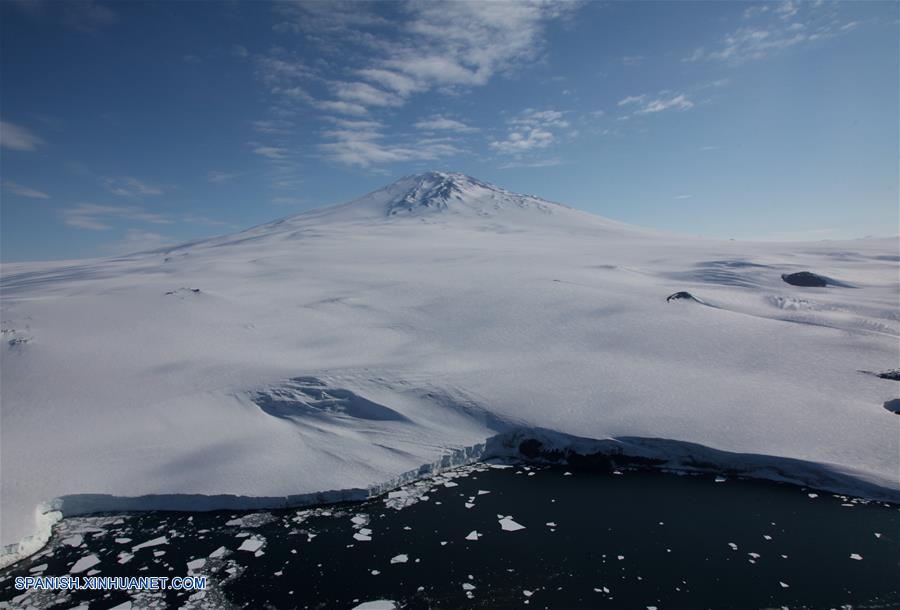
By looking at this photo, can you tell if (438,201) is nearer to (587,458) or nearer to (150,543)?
(587,458)

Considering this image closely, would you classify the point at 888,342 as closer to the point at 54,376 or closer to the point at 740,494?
the point at 740,494

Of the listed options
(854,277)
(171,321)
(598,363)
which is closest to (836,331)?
(598,363)

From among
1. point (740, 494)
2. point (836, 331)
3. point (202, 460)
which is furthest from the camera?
point (836, 331)

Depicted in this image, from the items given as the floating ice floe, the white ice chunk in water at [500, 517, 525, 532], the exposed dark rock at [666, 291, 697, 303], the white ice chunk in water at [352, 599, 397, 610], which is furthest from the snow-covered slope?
the white ice chunk in water at [352, 599, 397, 610]

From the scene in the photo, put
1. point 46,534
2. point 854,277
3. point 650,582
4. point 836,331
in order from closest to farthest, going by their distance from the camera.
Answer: point 650,582 < point 46,534 < point 836,331 < point 854,277

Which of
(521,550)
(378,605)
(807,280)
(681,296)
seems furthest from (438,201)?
(378,605)

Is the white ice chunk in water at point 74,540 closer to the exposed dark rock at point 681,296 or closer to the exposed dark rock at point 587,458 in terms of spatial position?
the exposed dark rock at point 587,458

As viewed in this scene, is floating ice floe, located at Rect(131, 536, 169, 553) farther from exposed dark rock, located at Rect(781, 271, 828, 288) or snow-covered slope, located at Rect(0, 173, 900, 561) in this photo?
Answer: exposed dark rock, located at Rect(781, 271, 828, 288)
